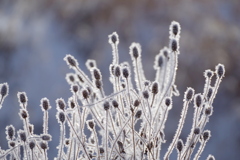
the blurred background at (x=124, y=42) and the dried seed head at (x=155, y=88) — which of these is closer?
the dried seed head at (x=155, y=88)

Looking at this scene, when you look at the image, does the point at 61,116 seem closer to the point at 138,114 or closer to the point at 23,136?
the point at 23,136

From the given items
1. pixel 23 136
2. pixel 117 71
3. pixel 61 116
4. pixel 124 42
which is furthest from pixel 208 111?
pixel 124 42

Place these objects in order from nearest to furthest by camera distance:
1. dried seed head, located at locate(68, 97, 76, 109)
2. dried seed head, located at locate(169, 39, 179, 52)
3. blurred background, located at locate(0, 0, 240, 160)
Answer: dried seed head, located at locate(169, 39, 179, 52), dried seed head, located at locate(68, 97, 76, 109), blurred background, located at locate(0, 0, 240, 160)

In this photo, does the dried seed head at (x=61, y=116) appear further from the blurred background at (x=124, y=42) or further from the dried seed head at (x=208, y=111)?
the blurred background at (x=124, y=42)

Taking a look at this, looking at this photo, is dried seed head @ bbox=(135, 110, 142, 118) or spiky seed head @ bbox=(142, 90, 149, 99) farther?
dried seed head @ bbox=(135, 110, 142, 118)

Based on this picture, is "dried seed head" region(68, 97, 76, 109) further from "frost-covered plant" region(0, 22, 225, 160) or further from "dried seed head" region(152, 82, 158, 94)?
"dried seed head" region(152, 82, 158, 94)

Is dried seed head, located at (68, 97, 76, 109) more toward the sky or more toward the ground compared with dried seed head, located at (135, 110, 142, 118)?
more toward the sky

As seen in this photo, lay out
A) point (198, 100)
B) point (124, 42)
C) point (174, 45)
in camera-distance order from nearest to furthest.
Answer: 1. point (174, 45)
2. point (198, 100)
3. point (124, 42)

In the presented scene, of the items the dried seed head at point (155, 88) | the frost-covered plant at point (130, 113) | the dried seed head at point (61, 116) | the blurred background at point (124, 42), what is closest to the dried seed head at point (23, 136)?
the frost-covered plant at point (130, 113)

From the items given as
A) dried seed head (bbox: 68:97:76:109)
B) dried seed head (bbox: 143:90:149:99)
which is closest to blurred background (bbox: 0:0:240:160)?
dried seed head (bbox: 68:97:76:109)

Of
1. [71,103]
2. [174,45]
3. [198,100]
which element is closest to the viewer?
[174,45]
